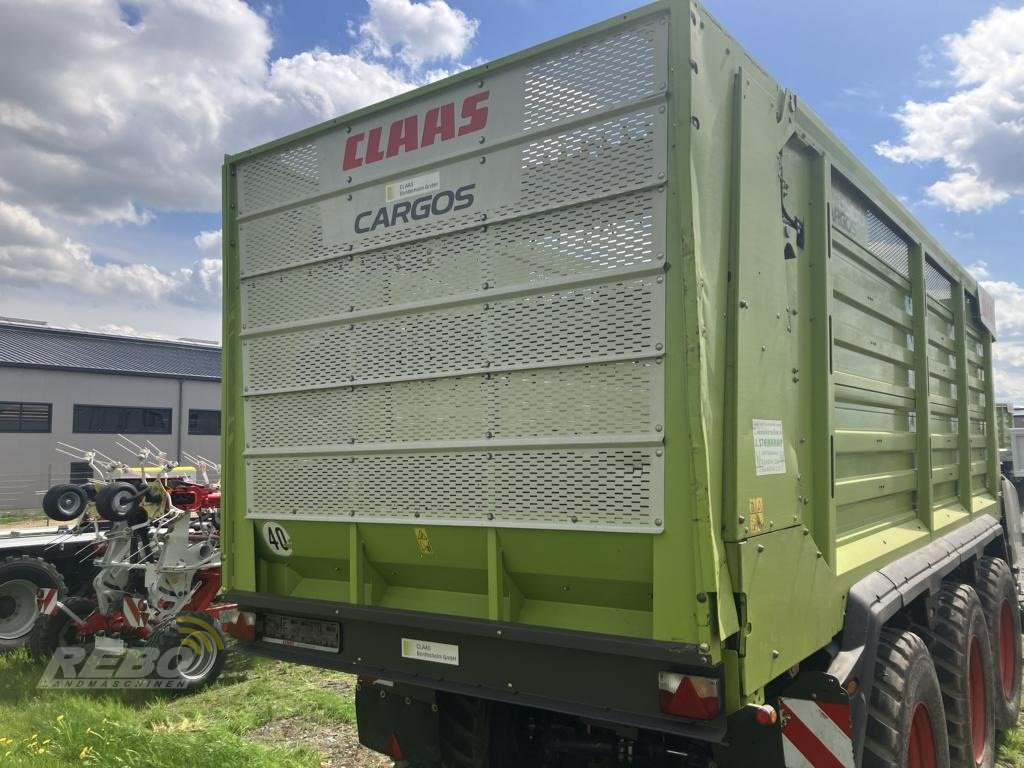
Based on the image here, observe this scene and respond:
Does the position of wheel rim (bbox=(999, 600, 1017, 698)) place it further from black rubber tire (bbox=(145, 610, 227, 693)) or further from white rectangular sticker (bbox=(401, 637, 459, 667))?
black rubber tire (bbox=(145, 610, 227, 693))

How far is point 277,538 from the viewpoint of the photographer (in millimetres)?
3445

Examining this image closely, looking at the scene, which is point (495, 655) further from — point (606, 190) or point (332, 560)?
point (606, 190)

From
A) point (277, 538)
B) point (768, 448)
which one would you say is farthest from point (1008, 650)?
point (277, 538)

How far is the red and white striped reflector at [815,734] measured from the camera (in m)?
2.50

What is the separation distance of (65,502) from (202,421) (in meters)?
20.4

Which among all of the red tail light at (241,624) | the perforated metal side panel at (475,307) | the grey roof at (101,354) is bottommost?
the red tail light at (241,624)

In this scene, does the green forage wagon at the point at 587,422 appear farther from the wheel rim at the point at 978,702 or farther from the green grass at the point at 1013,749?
the green grass at the point at 1013,749

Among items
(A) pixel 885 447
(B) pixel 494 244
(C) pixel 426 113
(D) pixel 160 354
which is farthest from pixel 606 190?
(D) pixel 160 354

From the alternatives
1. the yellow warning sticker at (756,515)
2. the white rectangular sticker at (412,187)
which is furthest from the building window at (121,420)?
the yellow warning sticker at (756,515)

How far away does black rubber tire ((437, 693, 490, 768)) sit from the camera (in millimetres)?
3332

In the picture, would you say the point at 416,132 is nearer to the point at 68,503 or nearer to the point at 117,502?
the point at 117,502

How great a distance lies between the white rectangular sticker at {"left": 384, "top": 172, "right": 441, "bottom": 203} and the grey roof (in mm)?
23527

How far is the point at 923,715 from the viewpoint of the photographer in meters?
3.31

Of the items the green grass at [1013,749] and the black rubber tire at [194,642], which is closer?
the green grass at [1013,749]
